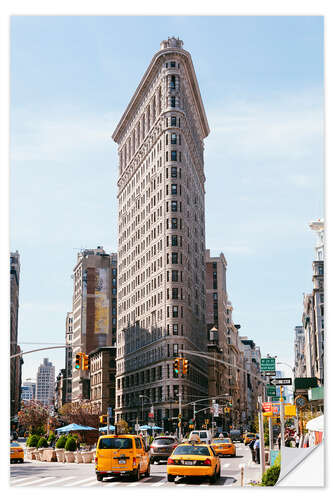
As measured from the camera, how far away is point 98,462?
2830 cm

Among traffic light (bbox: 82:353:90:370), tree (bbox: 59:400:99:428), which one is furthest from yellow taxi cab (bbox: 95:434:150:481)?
tree (bbox: 59:400:99:428)

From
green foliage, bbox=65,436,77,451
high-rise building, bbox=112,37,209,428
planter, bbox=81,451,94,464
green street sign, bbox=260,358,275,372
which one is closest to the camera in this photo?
green street sign, bbox=260,358,275,372

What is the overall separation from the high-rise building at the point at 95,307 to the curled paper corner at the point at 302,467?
520 ft

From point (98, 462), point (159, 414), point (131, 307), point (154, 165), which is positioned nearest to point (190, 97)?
point (154, 165)

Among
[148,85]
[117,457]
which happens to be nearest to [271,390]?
[117,457]

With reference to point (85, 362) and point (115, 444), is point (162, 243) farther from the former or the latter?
point (115, 444)

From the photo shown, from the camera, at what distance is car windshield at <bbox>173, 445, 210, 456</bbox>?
27.2 m

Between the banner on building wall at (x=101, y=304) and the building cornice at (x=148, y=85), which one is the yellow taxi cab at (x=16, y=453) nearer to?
the building cornice at (x=148, y=85)

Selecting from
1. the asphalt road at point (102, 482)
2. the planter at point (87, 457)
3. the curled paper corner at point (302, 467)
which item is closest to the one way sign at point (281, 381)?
the asphalt road at point (102, 482)

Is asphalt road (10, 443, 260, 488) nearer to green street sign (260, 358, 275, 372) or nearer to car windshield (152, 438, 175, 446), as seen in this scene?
green street sign (260, 358, 275, 372)

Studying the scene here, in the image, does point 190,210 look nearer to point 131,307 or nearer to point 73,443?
point 131,307

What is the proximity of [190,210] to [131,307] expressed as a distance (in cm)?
2493

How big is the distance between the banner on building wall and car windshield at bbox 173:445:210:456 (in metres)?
157

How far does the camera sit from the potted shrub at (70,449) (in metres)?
47.1
